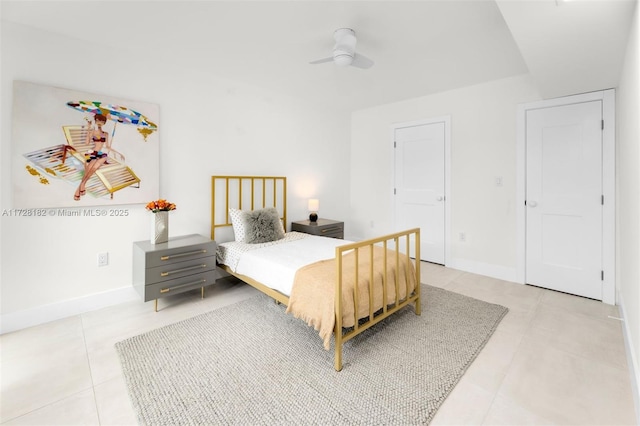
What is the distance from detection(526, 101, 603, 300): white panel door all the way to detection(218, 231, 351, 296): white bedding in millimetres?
2416

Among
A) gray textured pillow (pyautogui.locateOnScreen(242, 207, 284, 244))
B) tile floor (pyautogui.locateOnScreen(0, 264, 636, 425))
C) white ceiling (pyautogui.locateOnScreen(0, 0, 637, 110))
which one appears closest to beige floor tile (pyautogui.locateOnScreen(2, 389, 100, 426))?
tile floor (pyautogui.locateOnScreen(0, 264, 636, 425))

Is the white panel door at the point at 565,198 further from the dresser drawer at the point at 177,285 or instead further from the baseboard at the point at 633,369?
the dresser drawer at the point at 177,285

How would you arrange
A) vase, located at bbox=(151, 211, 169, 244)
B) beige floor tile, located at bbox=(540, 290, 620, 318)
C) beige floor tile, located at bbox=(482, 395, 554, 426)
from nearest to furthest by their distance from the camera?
beige floor tile, located at bbox=(482, 395, 554, 426) < beige floor tile, located at bbox=(540, 290, 620, 318) < vase, located at bbox=(151, 211, 169, 244)

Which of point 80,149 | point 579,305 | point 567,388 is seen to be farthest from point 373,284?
point 80,149

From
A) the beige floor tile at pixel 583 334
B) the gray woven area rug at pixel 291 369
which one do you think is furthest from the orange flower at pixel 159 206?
the beige floor tile at pixel 583 334

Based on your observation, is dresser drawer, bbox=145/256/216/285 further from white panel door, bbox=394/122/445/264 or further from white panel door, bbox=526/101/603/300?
white panel door, bbox=526/101/603/300

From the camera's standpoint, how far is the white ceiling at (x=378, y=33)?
6.09 feet

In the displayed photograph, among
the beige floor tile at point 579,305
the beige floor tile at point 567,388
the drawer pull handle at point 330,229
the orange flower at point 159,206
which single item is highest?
the orange flower at point 159,206

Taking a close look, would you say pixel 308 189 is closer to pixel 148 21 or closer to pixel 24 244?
pixel 148 21

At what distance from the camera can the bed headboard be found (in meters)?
3.56

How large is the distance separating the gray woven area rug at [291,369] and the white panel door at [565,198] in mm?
1184

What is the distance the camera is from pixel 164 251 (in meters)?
2.70

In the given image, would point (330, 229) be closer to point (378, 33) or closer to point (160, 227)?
point (160, 227)

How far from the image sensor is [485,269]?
3852mm
